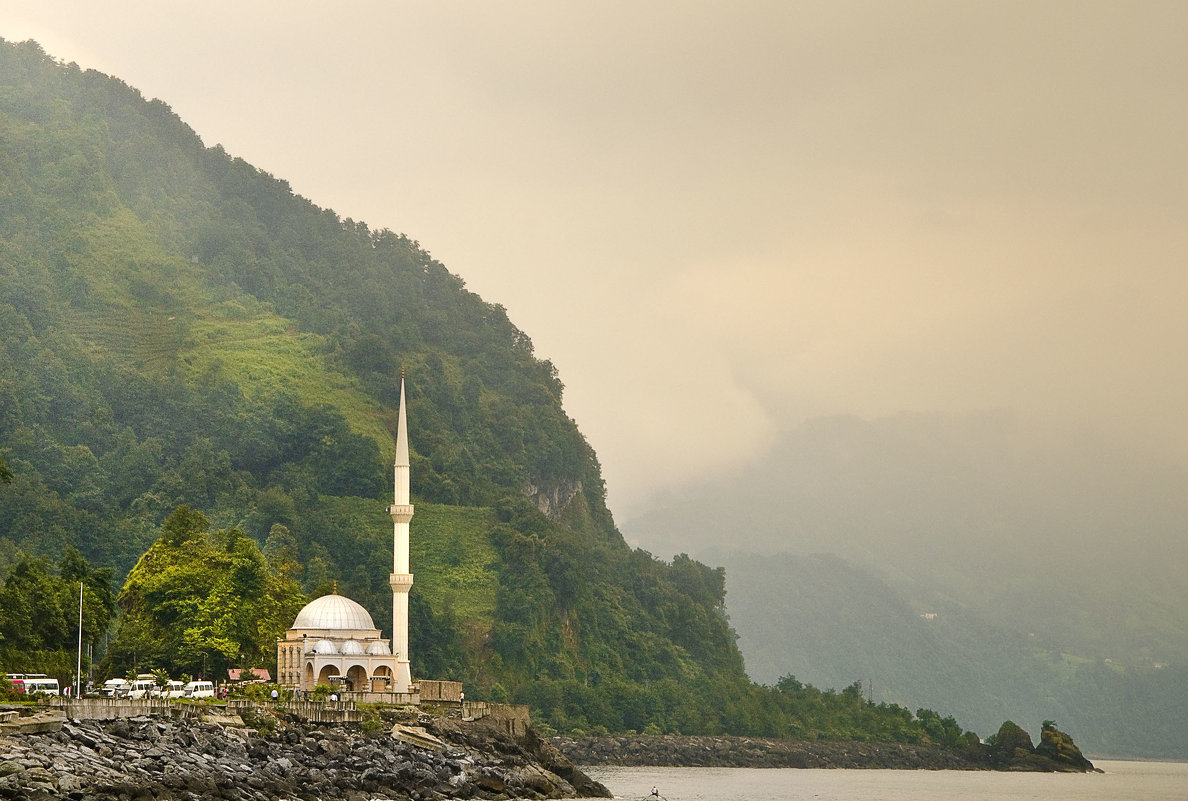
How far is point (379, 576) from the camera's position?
163125mm

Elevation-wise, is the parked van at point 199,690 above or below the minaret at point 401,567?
below

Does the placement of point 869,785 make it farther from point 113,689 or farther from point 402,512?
point 113,689

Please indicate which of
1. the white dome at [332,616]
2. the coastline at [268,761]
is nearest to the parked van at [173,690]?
the coastline at [268,761]

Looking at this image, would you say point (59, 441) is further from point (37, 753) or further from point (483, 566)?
point (37, 753)

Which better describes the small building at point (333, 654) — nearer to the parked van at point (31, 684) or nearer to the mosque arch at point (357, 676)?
the mosque arch at point (357, 676)

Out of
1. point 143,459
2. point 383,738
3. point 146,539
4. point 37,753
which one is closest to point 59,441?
point 143,459

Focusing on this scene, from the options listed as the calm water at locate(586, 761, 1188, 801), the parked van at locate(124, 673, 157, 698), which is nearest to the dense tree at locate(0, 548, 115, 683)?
the parked van at locate(124, 673, 157, 698)

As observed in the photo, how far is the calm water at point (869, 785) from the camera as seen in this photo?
391ft

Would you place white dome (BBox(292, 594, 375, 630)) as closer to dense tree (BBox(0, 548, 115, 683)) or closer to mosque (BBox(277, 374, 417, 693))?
mosque (BBox(277, 374, 417, 693))

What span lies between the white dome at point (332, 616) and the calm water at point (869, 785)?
18269 mm

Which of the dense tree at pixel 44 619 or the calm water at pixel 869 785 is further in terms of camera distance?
the calm water at pixel 869 785

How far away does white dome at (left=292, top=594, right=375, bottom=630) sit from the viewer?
324 ft

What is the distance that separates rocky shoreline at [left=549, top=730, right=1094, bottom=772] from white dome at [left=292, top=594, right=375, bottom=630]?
57.0m

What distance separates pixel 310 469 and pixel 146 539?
87.9 ft
